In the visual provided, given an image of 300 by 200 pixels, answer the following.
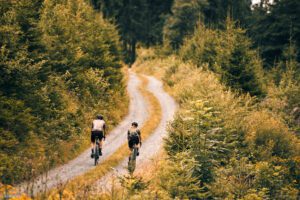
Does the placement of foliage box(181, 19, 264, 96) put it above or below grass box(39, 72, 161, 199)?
above

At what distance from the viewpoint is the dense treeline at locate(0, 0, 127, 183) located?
1355cm

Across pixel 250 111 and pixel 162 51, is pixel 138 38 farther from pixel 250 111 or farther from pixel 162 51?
pixel 250 111

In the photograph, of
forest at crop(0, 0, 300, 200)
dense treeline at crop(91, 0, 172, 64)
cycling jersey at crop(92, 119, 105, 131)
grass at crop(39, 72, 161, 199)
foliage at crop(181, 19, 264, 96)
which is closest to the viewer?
grass at crop(39, 72, 161, 199)

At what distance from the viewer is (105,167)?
602 inches

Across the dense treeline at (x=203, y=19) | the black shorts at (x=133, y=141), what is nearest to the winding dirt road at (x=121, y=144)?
the black shorts at (x=133, y=141)

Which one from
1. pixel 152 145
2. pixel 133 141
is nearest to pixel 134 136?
pixel 133 141

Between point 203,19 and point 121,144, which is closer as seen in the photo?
point 121,144

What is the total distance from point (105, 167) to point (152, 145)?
5382 mm

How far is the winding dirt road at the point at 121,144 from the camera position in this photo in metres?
12.6

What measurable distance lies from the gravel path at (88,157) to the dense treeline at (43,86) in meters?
0.50

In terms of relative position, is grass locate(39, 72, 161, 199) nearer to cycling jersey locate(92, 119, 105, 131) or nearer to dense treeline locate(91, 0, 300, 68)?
cycling jersey locate(92, 119, 105, 131)

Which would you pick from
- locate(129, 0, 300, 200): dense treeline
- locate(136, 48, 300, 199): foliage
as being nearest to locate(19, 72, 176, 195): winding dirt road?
locate(136, 48, 300, 199): foliage

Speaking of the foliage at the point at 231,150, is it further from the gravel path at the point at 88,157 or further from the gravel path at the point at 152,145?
the gravel path at the point at 88,157

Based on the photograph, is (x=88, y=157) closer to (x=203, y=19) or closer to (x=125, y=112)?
(x=125, y=112)
